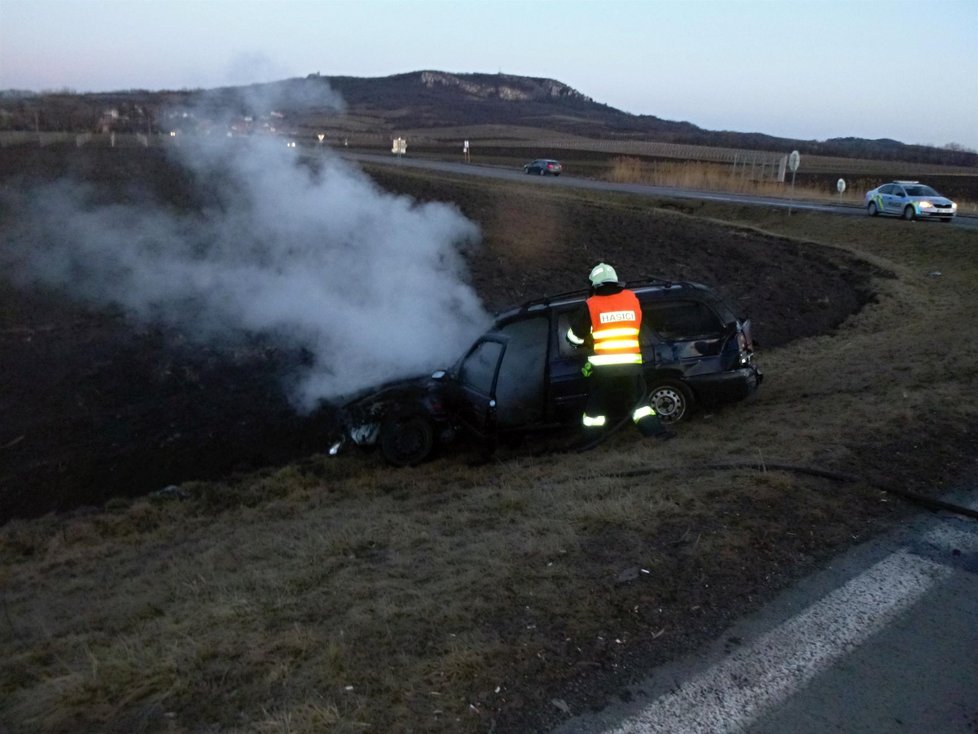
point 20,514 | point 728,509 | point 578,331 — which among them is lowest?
point 20,514

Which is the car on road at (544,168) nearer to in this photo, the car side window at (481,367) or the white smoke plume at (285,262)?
the white smoke plume at (285,262)

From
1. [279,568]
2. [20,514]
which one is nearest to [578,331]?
[279,568]

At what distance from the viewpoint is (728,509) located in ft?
18.3

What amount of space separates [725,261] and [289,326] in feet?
37.3

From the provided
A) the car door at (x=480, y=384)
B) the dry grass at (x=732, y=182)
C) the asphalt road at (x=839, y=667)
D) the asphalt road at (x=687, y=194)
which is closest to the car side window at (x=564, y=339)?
the car door at (x=480, y=384)

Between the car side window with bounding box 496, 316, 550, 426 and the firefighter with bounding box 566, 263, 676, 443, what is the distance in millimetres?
819

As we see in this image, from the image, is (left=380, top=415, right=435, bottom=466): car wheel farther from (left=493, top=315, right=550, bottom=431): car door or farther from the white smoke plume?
the white smoke plume

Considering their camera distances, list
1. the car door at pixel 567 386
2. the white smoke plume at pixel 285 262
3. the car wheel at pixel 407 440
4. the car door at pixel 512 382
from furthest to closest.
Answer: the white smoke plume at pixel 285 262 → the car wheel at pixel 407 440 → the car door at pixel 512 382 → the car door at pixel 567 386

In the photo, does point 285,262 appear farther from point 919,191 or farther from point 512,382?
point 919,191

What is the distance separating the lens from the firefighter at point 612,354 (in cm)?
782

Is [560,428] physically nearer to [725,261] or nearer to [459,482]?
[459,482]

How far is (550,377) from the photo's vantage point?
29.1ft

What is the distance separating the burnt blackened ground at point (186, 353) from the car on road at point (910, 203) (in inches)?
346

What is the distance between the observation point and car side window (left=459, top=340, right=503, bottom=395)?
29.9 ft
